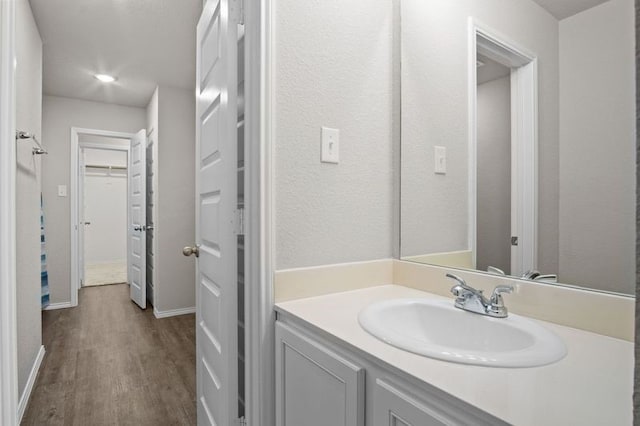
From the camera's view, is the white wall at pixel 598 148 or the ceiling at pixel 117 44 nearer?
the white wall at pixel 598 148

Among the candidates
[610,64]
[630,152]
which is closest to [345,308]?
[630,152]

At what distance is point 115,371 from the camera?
2.41 meters

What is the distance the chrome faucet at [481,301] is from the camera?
935mm

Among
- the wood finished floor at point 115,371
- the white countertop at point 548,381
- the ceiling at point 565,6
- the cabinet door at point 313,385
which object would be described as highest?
the ceiling at point 565,6

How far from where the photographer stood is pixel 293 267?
3.83 feet

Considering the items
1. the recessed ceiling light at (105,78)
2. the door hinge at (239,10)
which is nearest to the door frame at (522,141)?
the door hinge at (239,10)

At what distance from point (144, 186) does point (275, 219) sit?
338cm

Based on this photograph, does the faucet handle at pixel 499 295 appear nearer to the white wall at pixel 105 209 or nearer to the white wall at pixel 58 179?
the white wall at pixel 58 179

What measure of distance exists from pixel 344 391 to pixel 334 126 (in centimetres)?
85

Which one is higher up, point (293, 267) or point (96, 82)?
point (96, 82)

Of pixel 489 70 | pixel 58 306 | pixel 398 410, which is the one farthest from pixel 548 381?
pixel 58 306

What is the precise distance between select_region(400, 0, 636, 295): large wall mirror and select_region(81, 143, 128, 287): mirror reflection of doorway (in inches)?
273

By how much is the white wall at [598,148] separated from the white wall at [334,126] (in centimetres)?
60

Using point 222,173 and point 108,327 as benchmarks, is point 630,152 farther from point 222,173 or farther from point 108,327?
point 108,327
